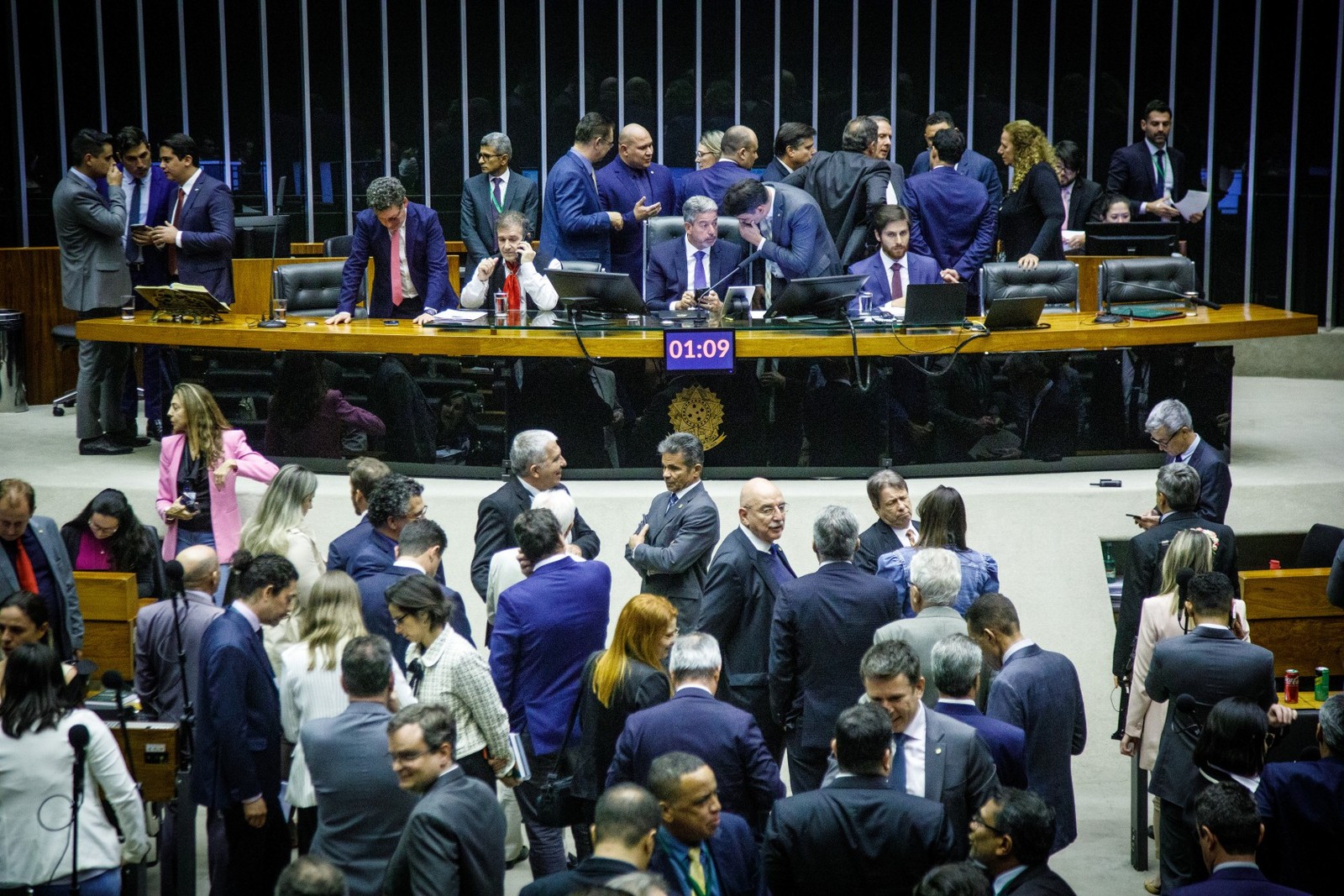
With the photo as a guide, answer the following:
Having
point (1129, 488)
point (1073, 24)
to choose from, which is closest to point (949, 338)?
point (1129, 488)

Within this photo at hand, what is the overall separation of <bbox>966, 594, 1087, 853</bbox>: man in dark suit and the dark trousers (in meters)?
2.18

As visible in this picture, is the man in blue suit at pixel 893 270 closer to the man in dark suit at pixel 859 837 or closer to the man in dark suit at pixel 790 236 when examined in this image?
the man in dark suit at pixel 790 236

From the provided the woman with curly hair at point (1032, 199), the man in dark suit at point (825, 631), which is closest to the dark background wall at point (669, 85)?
the woman with curly hair at point (1032, 199)

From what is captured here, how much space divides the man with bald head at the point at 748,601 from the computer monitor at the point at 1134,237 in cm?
491

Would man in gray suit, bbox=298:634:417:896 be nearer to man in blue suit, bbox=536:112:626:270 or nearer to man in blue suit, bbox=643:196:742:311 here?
man in blue suit, bbox=643:196:742:311

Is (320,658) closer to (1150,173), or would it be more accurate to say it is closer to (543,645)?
(543,645)

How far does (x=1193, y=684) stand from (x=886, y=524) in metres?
1.26

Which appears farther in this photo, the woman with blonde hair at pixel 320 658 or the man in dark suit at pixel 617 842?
the woman with blonde hair at pixel 320 658

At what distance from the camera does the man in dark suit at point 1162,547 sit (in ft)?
18.8

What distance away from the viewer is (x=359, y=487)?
5781 millimetres

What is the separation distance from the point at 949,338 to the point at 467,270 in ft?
10.0

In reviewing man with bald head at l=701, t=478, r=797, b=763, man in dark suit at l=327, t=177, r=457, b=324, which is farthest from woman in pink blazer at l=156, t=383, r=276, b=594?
man with bald head at l=701, t=478, r=797, b=763

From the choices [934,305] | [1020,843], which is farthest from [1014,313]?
[1020,843]

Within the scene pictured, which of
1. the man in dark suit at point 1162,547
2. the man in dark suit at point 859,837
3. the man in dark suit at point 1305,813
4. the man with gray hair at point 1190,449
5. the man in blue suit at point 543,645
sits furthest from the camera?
the man with gray hair at point 1190,449
